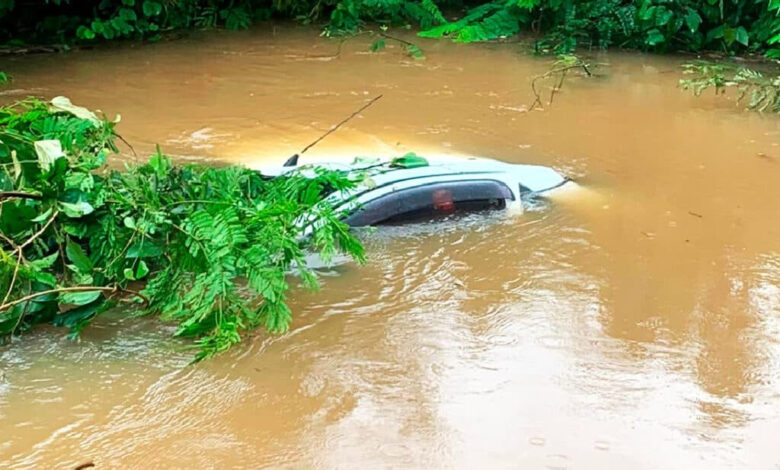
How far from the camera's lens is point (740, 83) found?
682cm

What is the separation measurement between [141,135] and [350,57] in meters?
3.24

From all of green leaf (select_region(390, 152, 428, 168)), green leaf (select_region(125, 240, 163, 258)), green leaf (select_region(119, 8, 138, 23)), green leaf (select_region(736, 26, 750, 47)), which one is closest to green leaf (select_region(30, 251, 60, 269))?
green leaf (select_region(125, 240, 163, 258))

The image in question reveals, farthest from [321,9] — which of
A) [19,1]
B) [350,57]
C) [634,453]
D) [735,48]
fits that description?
[634,453]

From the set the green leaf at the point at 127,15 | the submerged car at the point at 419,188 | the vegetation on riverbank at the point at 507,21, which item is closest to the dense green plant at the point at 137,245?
the submerged car at the point at 419,188

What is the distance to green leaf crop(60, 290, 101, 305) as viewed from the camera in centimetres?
294

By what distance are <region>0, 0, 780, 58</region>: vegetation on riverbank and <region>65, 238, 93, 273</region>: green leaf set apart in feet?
18.6

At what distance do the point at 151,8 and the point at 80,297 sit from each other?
21.1ft

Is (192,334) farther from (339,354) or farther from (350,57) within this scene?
(350,57)

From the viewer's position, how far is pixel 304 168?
375 cm

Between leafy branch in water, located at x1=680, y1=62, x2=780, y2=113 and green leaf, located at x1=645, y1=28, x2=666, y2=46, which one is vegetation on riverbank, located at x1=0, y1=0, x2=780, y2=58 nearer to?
green leaf, located at x1=645, y1=28, x2=666, y2=46

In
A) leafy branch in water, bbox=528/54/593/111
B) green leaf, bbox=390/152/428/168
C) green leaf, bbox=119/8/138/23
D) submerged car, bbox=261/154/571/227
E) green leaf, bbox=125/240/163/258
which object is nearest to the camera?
green leaf, bbox=125/240/163/258

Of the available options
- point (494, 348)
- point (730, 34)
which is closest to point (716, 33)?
point (730, 34)

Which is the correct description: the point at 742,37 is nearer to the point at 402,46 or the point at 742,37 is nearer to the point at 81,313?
the point at 402,46

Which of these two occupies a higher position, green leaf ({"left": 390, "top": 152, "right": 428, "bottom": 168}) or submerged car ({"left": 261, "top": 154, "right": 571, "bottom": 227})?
green leaf ({"left": 390, "top": 152, "right": 428, "bottom": 168})
